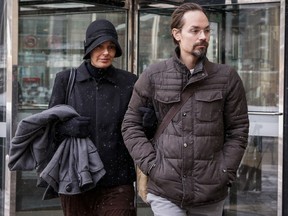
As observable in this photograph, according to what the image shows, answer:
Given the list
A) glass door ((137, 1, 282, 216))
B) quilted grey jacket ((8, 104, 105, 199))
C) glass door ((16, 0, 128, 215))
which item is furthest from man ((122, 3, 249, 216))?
glass door ((16, 0, 128, 215))

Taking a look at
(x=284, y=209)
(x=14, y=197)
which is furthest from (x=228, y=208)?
(x=14, y=197)

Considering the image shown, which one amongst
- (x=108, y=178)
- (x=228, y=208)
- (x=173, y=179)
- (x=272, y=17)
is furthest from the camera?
(x=228, y=208)

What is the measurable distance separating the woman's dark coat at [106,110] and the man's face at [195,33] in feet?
2.10

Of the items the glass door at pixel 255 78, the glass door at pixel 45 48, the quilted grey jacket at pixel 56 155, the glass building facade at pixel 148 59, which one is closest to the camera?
the quilted grey jacket at pixel 56 155

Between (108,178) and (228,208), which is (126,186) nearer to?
(108,178)

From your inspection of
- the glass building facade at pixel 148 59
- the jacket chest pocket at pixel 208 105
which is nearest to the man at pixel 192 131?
the jacket chest pocket at pixel 208 105


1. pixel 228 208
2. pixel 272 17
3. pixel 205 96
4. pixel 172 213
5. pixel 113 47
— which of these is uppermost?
pixel 272 17

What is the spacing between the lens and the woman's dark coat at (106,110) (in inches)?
143

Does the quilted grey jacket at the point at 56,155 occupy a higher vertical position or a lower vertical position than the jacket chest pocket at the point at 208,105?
lower

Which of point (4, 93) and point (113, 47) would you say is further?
point (4, 93)

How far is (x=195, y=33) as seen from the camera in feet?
10.6

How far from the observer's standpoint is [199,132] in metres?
3.15

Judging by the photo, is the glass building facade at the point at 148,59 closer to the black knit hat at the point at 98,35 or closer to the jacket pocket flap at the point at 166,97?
the black knit hat at the point at 98,35

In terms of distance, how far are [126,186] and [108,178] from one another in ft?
0.45
